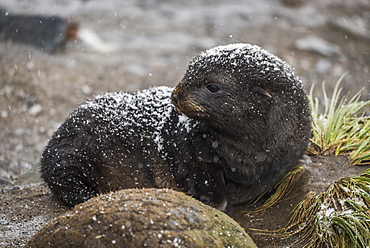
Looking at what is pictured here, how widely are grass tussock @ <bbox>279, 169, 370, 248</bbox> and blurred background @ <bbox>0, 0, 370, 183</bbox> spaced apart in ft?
14.2

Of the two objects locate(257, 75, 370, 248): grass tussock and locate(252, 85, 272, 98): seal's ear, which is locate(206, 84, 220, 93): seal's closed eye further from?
locate(257, 75, 370, 248): grass tussock

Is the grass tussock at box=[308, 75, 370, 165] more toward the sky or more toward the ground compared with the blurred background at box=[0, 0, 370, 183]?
more toward the sky

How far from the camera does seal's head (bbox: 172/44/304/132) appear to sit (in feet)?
13.3

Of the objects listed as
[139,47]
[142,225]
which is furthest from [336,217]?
[139,47]

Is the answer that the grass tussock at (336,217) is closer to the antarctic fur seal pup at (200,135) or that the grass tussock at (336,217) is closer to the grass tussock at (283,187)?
the grass tussock at (283,187)

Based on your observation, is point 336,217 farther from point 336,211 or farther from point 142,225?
point 142,225

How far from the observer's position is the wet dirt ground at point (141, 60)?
4828 mm

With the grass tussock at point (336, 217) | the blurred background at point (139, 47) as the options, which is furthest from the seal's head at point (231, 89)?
the blurred background at point (139, 47)

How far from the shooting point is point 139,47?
43.8ft

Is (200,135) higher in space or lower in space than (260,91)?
lower

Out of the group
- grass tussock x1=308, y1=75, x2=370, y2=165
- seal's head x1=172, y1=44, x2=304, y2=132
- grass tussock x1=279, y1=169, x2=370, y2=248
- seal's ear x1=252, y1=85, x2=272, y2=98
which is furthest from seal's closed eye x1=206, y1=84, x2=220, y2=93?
grass tussock x1=308, y1=75, x2=370, y2=165

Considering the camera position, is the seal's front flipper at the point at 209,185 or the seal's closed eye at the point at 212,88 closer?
the seal's closed eye at the point at 212,88

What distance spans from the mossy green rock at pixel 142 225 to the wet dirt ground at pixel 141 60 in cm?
98

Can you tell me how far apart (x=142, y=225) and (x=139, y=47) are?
10.9 m
